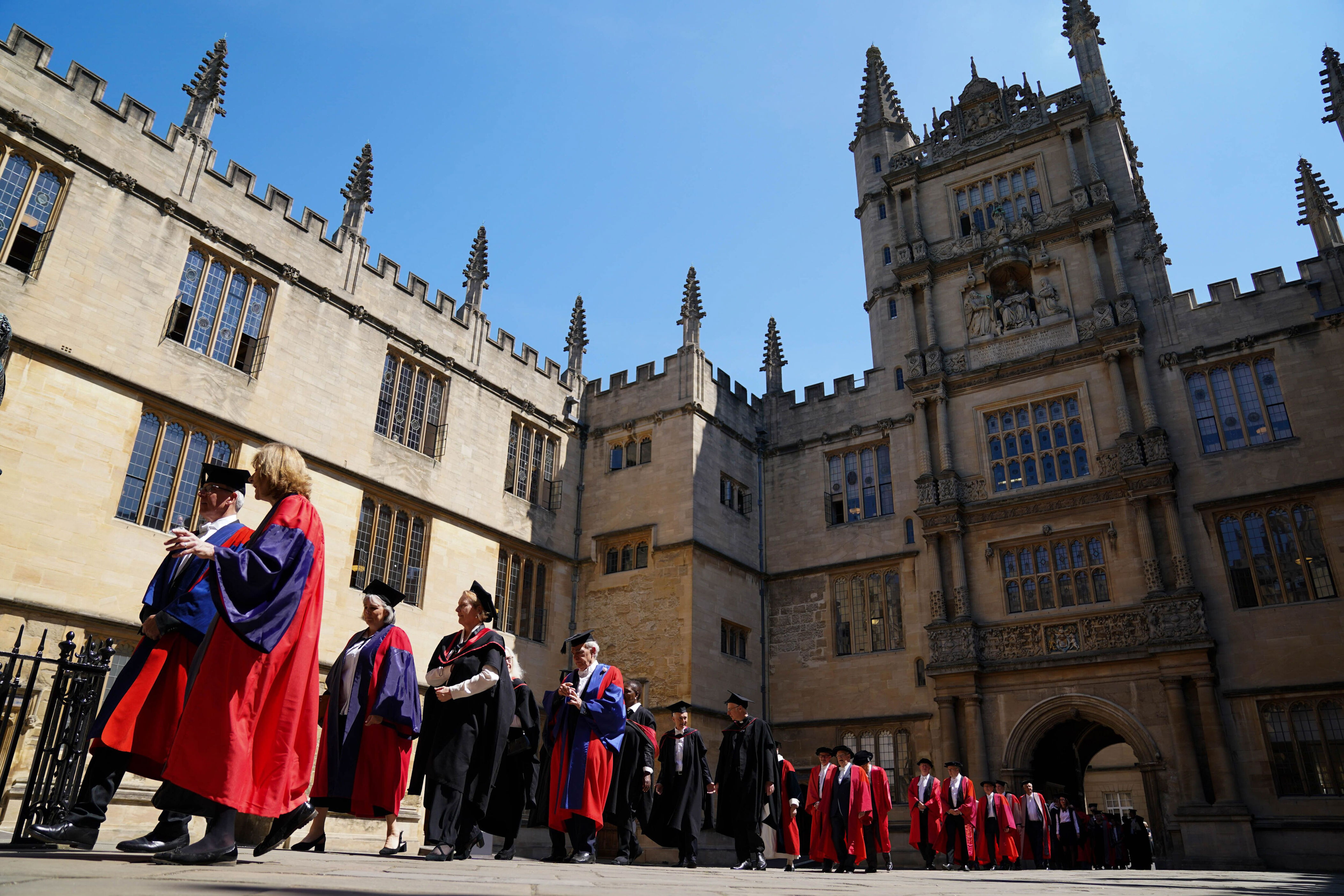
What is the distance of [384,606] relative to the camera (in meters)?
6.76

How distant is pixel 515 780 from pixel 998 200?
2019 centimetres

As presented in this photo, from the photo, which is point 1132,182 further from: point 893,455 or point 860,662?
point 860,662

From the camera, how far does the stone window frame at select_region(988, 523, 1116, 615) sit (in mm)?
17953

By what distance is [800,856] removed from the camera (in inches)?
538

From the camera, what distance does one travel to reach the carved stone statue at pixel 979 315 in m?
21.3

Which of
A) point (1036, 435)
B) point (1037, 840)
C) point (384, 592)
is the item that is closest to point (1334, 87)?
point (1036, 435)

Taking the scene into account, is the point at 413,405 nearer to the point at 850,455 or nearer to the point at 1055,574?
the point at 850,455

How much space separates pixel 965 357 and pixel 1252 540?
7053mm

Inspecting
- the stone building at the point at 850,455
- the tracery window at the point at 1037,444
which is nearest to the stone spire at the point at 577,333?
the stone building at the point at 850,455

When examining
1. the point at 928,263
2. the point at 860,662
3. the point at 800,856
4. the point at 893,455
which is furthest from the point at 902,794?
the point at 928,263

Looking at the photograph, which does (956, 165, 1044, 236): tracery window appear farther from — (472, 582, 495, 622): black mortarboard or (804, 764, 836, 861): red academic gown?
(472, 582, 495, 622): black mortarboard

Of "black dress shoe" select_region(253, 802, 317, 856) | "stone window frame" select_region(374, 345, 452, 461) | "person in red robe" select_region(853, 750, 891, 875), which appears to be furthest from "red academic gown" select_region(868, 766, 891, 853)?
"stone window frame" select_region(374, 345, 452, 461)

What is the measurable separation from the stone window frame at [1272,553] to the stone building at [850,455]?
0.07m

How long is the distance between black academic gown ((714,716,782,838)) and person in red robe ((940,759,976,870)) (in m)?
5.46
